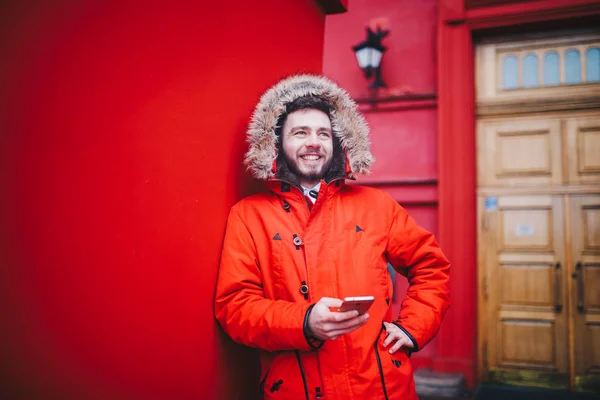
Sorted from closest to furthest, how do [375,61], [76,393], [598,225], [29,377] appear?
1. [29,377]
2. [76,393]
3. [598,225]
4. [375,61]

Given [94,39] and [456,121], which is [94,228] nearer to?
[94,39]

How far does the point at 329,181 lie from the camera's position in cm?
196

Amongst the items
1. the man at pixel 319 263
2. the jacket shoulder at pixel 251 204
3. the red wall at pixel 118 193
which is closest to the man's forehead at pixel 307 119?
the man at pixel 319 263

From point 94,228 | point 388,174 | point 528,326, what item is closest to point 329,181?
point 94,228

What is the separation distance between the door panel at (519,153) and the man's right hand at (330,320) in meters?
3.77

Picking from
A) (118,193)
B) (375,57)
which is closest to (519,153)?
(375,57)

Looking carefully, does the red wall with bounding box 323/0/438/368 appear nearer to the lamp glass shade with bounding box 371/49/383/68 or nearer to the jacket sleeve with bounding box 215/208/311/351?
the lamp glass shade with bounding box 371/49/383/68

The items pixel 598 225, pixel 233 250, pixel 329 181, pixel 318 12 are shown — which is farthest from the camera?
pixel 598 225

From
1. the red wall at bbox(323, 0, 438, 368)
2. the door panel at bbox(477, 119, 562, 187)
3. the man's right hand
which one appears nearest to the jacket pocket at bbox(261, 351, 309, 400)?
the man's right hand

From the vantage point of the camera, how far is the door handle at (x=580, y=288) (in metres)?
4.33

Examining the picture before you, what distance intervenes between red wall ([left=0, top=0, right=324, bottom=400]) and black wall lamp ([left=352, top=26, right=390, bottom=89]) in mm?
3014

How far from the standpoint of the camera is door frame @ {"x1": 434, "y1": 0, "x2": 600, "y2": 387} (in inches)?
175

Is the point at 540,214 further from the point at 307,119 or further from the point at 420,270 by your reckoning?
the point at 307,119

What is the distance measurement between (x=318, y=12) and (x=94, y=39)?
1.98 m
